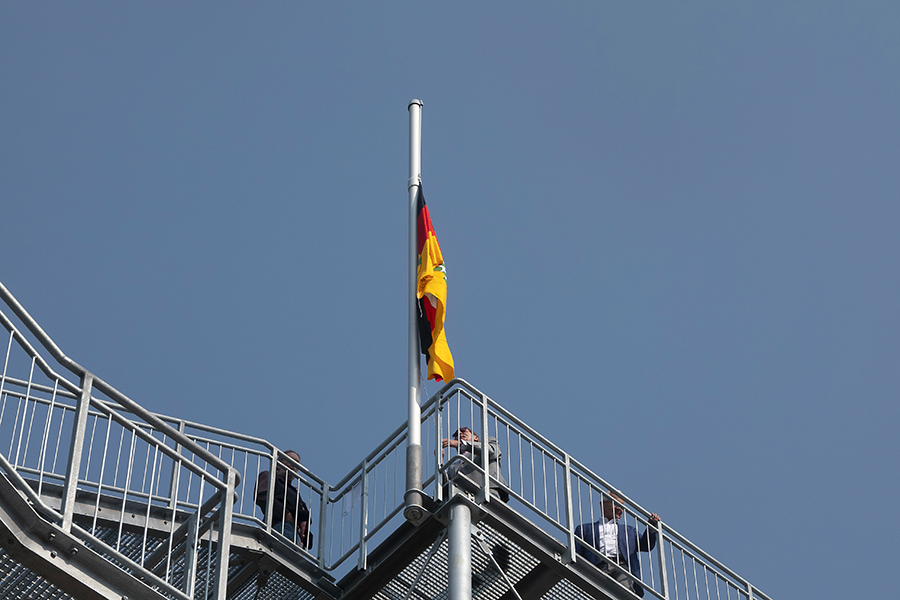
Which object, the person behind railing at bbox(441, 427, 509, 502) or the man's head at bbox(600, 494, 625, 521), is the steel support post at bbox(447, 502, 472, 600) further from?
the man's head at bbox(600, 494, 625, 521)

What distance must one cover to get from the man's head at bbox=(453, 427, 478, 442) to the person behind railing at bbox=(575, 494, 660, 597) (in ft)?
5.52

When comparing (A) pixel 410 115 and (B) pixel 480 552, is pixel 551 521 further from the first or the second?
(A) pixel 410 115

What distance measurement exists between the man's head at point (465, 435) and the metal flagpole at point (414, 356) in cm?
44

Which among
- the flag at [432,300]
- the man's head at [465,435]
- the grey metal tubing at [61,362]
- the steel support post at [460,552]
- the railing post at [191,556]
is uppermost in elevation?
the flag at [432,300]

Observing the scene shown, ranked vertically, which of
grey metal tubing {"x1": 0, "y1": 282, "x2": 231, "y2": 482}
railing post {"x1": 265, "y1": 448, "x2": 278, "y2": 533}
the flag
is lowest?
grey metal tubing {"x1": 0, "y1": 282, "x2": 231, "y2": 482}

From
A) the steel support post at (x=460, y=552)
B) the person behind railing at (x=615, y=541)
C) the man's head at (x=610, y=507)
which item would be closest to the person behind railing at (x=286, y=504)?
the steel support post at (x=460, y=552)

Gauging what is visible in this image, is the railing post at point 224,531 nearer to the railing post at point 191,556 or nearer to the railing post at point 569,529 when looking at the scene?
the railing post at point 191,556

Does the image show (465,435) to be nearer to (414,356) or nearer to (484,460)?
(484,460)

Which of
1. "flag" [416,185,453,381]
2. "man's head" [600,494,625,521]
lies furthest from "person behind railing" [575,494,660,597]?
"flag" [416,185,453,381]

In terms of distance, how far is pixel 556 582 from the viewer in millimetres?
17078

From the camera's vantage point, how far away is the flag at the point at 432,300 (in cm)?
1809

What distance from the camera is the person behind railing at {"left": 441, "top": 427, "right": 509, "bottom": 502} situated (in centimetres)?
1669

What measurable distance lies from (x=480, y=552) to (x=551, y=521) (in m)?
0.88

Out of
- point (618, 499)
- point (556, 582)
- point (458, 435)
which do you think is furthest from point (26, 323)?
point (618, 499)
